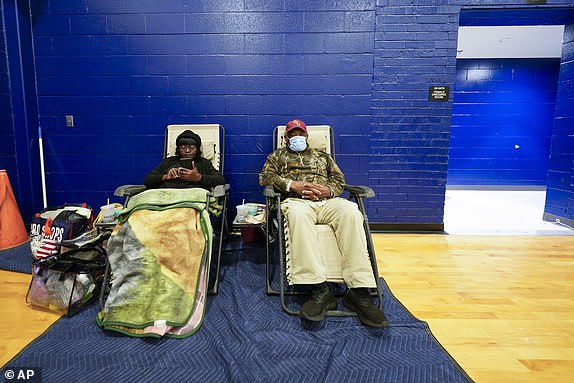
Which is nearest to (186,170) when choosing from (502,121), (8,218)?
(8,218)

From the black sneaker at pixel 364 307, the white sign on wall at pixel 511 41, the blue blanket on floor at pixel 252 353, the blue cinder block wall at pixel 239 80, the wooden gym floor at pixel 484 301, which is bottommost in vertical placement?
the wooden gym floor at pixel 484 301

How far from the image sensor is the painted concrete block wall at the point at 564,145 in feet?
11.5

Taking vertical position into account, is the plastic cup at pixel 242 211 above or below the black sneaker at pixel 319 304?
above

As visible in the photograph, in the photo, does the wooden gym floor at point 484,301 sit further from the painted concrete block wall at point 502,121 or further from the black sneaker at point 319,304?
the painted concrete block wall at point 502,121

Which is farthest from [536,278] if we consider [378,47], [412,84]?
[378,47]

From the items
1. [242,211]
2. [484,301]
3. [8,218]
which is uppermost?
[242,211]

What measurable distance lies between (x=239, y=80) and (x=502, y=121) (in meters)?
5.52

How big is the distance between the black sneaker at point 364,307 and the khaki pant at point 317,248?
0.22 feet

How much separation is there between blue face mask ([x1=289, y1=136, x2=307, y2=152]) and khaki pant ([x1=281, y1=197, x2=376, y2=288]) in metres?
0.66

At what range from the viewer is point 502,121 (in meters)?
6.24

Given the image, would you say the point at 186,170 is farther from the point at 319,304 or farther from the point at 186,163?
the point at 319,304

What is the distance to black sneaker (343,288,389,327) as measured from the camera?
166 centimetres

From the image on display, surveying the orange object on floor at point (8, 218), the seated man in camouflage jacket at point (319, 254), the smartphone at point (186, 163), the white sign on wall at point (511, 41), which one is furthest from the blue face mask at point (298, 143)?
the white sign on wall at point (511, 41)

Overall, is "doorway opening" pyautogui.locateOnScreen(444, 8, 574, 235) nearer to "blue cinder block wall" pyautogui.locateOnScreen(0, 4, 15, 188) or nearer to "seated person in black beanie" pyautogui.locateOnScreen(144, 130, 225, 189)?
"seated person in black beanie" pyautogui.locateOnScreen(144, 130, 225, 189)
